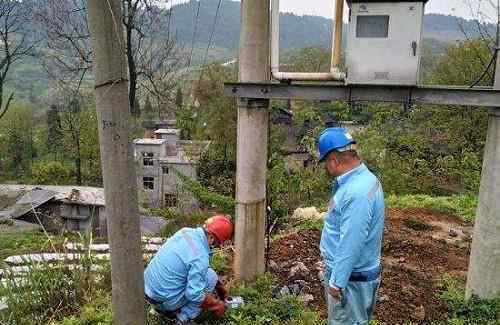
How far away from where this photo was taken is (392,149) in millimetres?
19375

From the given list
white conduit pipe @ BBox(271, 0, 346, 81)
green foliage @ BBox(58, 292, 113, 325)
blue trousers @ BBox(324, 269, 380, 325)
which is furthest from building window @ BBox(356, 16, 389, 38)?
green foliage @ BBox(58, 292, 113, 325)

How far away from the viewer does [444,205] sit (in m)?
10.7

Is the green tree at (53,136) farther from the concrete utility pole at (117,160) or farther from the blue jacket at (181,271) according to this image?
the concrete utility pole at (117,160)

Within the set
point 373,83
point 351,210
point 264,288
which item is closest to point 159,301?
point 264,288

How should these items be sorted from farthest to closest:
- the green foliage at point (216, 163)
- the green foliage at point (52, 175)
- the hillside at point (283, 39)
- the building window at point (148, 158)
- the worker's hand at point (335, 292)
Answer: the hillside at point (283, 39) < the green foliage at point (52, 175) < the building window at point (148, 158) < the green foliage at point (216, 163) < the worker's hand at point (335, 292)

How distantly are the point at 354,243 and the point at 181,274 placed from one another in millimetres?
1669

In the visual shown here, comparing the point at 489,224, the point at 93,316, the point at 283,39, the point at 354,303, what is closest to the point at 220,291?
the point at 93,316

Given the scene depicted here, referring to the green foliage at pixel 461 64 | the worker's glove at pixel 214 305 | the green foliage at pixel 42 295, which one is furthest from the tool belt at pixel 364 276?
the green foliage at pixel 461 64

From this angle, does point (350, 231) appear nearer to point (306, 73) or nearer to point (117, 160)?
point (117, 160)

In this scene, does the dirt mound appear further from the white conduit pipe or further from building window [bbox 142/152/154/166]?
building window [bbox 142/152/154/166]

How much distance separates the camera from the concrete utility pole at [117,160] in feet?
7.33

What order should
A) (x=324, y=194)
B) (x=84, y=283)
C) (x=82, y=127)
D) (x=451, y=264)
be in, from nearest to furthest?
(x=84, y=283), (x=451, y=264), (x=324, y=194), (x=82, y=127)

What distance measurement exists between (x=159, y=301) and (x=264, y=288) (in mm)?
1707

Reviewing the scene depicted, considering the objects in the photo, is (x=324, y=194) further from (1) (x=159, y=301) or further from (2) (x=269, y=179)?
(1) (x=159, y=301)
